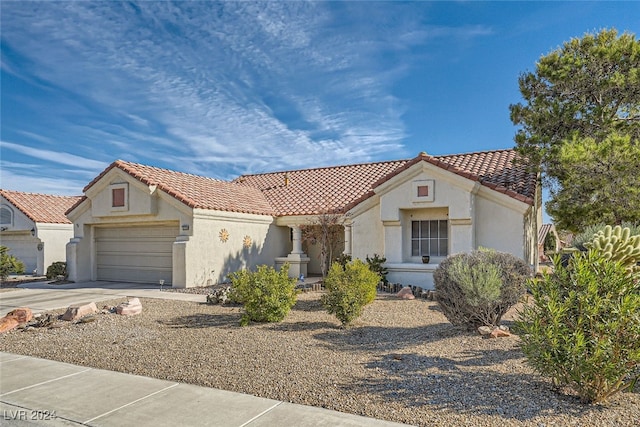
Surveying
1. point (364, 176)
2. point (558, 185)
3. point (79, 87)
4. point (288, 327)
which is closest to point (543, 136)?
point (558, 185)

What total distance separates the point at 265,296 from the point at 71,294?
967 cm

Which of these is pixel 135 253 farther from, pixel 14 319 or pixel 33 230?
pixel 33 230

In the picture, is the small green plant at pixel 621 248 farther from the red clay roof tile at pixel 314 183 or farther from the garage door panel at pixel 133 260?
the garage door panel at pixel 133 260

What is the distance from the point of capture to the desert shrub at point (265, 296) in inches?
385

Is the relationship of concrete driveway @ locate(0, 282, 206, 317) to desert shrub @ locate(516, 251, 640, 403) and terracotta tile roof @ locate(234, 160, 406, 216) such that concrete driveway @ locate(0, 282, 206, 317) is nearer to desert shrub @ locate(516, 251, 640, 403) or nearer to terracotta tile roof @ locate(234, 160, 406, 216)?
terracotta tile roof @ locate(234, 160, 406, 216)

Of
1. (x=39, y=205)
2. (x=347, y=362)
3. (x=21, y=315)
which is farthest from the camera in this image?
(x=39, y=205)

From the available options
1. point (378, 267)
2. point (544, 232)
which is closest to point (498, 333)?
point (378, 267)

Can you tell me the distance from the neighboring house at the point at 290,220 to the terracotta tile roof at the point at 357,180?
0.07 metres

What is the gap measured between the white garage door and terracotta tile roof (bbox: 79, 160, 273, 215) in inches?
65.3

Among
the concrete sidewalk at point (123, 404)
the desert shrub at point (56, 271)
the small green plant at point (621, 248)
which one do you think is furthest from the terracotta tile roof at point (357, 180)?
the concrete sidewalk at point (123, 404)

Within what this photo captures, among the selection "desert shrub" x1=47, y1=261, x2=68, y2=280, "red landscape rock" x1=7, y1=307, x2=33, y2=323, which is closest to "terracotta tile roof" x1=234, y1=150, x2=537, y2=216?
"desert shrub" x1=47, y1=261, x2=68, y2=280

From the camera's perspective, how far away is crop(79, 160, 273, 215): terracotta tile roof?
1748 centimetres

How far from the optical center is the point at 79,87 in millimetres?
15945

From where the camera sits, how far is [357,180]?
73.7 feet
